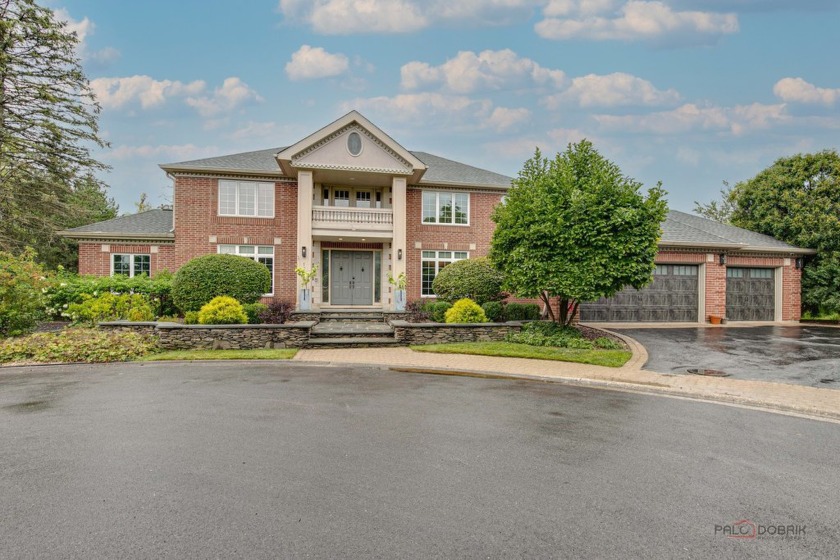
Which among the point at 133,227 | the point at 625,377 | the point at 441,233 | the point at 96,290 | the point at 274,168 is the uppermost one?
the point at 274,168

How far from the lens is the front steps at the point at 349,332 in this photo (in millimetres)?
12695

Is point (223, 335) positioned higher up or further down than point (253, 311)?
further down

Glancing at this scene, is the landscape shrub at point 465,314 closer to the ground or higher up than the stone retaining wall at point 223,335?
higher up

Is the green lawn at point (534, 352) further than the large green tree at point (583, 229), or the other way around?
the large green tree at point (583, 229)

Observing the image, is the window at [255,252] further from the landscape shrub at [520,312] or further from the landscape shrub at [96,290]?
the landscape shrub at [520,312]

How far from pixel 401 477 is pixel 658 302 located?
765 inches

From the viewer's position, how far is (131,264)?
1812cm

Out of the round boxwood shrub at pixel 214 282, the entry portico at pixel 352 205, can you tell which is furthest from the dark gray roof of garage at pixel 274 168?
the round boxwood shrub at pixel 214 282

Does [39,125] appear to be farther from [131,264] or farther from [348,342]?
[348,342]

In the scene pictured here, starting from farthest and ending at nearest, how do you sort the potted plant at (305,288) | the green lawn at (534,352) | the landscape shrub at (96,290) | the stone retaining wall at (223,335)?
the potted plant at (305,288)
the landscape shrub at (96,290)
the stone retaining wall at (223,335)
the green lawn at (534,352)

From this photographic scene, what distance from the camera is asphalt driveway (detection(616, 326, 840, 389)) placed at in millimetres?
9508

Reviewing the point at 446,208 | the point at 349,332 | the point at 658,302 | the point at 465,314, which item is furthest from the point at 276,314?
the point at 658,302

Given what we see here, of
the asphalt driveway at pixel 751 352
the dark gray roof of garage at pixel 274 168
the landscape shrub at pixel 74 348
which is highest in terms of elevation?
the dark gray roof of garage at pixel 274 168

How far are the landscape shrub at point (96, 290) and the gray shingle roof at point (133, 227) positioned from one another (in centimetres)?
296
